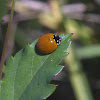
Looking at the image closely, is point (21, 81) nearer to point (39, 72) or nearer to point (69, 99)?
point (39, 72)

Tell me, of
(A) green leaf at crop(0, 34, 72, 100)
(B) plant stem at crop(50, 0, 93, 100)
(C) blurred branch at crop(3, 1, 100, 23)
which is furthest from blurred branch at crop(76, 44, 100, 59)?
(A) green leaf at crop(0, 34, 72, 100)

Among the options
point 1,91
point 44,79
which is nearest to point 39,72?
point 44,79

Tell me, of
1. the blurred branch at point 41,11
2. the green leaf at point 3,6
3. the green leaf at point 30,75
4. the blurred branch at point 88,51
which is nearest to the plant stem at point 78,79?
the blurred branch at point 88,51

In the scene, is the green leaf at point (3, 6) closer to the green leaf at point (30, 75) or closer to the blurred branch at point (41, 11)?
the green leaf at point (30, 75)

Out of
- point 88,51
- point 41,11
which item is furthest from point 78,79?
point 41,11

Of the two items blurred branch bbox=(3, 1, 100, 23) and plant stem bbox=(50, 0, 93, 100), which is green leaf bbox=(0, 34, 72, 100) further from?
blurred branch bbox=(3, 1, 100, 23)

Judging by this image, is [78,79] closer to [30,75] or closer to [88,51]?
[88,51]

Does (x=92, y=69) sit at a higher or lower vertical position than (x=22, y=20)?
lower
